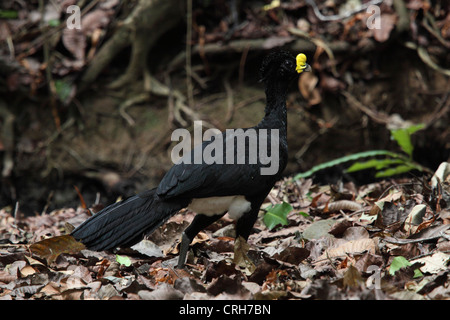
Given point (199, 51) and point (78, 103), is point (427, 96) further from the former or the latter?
point (78, 103)

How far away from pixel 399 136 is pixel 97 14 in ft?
11.9

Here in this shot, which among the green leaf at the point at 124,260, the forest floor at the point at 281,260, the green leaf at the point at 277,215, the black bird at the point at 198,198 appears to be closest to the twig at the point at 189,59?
the forest floor at the point at 281,260

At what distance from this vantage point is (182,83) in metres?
6.48

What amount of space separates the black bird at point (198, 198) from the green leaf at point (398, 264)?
92 cm

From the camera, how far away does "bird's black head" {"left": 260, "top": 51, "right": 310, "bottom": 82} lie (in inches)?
143

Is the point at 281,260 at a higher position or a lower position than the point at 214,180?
lower

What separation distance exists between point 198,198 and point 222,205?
0.17 metres

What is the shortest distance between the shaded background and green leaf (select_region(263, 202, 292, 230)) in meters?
2.55

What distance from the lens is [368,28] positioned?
6086mm

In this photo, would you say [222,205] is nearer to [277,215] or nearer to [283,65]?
[277,215]

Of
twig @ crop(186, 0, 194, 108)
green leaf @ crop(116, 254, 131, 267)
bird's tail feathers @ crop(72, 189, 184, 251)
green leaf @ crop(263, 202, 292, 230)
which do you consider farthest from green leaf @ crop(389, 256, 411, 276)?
twig @ crop(186, 0, 194, 108)

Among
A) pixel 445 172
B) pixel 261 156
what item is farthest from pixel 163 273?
pixel 445 172

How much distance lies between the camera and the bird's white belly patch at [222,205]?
128 inches

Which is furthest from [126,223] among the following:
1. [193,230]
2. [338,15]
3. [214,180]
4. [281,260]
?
[338,15]
